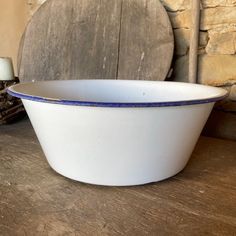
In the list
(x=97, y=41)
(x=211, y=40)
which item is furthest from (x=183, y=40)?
(x=97, y=41)

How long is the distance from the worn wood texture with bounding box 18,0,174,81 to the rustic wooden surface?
0.34 metres

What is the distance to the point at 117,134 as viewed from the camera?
1.30ft

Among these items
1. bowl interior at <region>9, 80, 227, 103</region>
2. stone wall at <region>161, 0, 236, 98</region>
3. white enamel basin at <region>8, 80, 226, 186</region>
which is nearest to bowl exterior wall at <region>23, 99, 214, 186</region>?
white enamel basin at <region>8, 80, 226, 186</region>

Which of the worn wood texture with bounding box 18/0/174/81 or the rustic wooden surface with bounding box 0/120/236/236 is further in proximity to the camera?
the worn wood texture with bounding box 18/0/174/81

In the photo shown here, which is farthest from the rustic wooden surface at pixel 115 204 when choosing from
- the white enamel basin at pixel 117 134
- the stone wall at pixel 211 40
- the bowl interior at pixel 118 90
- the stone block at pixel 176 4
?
the stone block at pixel 176 4

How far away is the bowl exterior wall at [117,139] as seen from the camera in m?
0.39

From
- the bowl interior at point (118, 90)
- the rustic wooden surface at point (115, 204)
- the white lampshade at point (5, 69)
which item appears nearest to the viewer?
the rustic wooden surface at point (115, 204)

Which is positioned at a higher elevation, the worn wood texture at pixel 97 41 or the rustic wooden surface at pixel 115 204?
the worn wood texture at pixel 97 41

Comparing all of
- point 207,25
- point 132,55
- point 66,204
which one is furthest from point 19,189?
point 207,25

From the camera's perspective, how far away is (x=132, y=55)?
2.64ft

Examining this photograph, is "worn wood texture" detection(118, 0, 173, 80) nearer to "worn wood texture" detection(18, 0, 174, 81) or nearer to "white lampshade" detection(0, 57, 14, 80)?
"worn wood texture" detection(18, 0, 174, 81)

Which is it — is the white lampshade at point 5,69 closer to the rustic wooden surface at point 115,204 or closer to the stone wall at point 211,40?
the rustic wooden surface at point 115,204

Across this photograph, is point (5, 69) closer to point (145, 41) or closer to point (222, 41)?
point (145, 41)

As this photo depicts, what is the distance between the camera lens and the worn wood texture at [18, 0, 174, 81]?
78 centimetres
